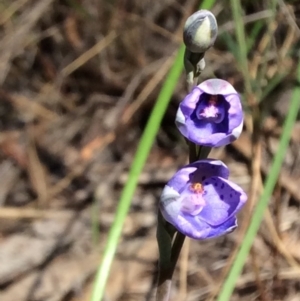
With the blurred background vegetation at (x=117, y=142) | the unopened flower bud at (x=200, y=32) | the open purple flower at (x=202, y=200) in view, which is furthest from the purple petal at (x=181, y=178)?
the blurred background vegetation at (x=117, y=142)

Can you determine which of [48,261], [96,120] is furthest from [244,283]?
[96,120]

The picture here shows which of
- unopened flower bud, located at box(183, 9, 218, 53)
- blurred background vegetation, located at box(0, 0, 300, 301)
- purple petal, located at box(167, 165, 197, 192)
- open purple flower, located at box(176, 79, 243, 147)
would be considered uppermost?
unopened flower bud, located at box(183, 9, 218, 53)

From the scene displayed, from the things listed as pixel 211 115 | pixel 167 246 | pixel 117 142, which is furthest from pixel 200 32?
pixel 117 142

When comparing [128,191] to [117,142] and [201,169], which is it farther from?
[117,142]

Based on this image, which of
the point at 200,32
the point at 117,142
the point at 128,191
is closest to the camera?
the point at 200,32

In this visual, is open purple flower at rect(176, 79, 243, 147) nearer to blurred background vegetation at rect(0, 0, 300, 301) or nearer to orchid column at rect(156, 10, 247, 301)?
orchid column at rect(156, 10, 247, 301)

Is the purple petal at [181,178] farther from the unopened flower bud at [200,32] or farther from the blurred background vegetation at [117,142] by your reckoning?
the blurred background vegetation at [117,142]

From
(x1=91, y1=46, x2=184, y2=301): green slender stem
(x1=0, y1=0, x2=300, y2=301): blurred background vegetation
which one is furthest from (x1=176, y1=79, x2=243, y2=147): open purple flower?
(x1=0, y1=0, x2=300, y2=301): blurred background vegetation
